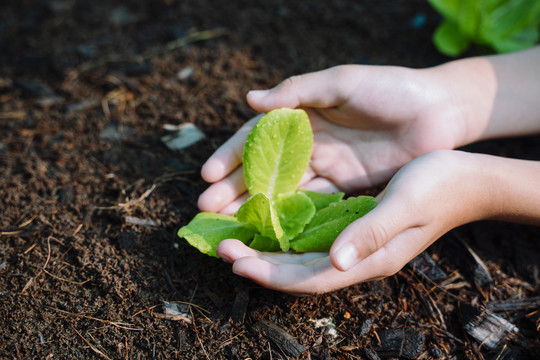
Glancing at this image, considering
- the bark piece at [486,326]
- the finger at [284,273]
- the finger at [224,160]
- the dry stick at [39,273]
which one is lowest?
the dry stick at [39,273]

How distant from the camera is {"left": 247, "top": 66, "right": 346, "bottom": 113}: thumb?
179 centimetres

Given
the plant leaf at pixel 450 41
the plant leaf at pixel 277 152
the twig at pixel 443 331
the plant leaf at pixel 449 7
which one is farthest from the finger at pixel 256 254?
the plant leaf at pixel 449 7

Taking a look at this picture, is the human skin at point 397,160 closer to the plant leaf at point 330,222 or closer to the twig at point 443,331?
the plant leaf at point 330,222

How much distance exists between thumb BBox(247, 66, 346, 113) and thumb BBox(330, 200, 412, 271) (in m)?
0.57

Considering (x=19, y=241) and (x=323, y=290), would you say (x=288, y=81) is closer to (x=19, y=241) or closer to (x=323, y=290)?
(x=323, y=290)

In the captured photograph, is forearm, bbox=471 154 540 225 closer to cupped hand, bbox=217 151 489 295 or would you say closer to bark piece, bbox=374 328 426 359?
cupped hand, bbox=217 151 489 295

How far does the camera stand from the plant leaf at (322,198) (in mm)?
1799

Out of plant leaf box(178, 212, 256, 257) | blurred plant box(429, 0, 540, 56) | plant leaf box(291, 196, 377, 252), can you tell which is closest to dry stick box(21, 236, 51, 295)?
plant leaf box(178, 212, 256, 257)

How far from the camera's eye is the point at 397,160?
2.00 metres

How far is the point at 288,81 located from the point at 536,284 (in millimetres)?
1346

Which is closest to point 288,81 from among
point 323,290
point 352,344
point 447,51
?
point 323,290

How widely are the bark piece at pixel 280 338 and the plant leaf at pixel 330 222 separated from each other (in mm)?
291

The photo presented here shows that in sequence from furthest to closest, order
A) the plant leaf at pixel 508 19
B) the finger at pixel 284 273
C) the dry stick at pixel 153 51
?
the dry stick at pixel 153 51 < the plant leaf at pixel 508 19 < the finger at pixel 284 273

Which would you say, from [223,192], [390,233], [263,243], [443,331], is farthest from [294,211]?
[443,331]
